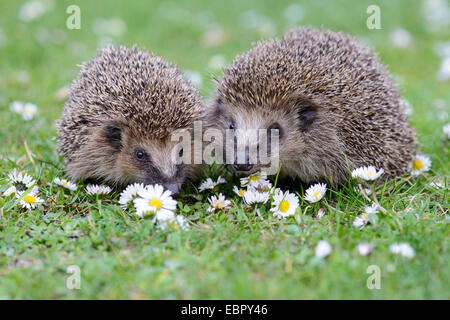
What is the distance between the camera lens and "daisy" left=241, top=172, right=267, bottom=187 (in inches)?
183

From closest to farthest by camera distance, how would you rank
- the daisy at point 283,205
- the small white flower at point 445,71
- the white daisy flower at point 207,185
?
the daisy at point 283,205 < the white daisy flower at point 207,185 < the small white flower at point 445,71

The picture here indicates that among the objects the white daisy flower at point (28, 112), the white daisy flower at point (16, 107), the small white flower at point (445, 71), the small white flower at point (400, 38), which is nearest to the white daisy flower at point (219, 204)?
the white daisy flower at point (28, 112)

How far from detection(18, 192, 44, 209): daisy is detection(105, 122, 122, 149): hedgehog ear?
36.6 inches

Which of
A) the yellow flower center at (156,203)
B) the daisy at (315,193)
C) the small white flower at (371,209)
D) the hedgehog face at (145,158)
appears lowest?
the small white flower at (371,209)

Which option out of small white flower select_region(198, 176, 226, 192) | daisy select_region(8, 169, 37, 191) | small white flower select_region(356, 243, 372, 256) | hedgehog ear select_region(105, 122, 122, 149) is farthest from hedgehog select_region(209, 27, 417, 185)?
daisy select_region(8, 169, 37, 191)

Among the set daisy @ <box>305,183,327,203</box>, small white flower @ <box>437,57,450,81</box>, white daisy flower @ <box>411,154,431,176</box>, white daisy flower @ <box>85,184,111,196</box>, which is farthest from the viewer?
small white flower @ <box>437,57,450,81</box>

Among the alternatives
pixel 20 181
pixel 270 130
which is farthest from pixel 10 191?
pixel 270 130

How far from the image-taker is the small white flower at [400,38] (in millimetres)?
10086

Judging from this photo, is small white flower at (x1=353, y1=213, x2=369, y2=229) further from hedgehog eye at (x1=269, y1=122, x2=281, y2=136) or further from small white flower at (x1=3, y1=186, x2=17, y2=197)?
small white flower at (x1=3, y1=186, x2=17, y2=197)

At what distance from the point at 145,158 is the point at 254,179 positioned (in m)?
1.08

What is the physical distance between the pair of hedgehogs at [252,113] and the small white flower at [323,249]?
1291mm

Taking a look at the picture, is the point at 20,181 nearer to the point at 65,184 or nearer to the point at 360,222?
the point at 65,184

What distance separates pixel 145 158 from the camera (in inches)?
185

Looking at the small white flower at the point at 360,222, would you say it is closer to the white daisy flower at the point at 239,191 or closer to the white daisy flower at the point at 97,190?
the white daisy flower at the point at 239,191
